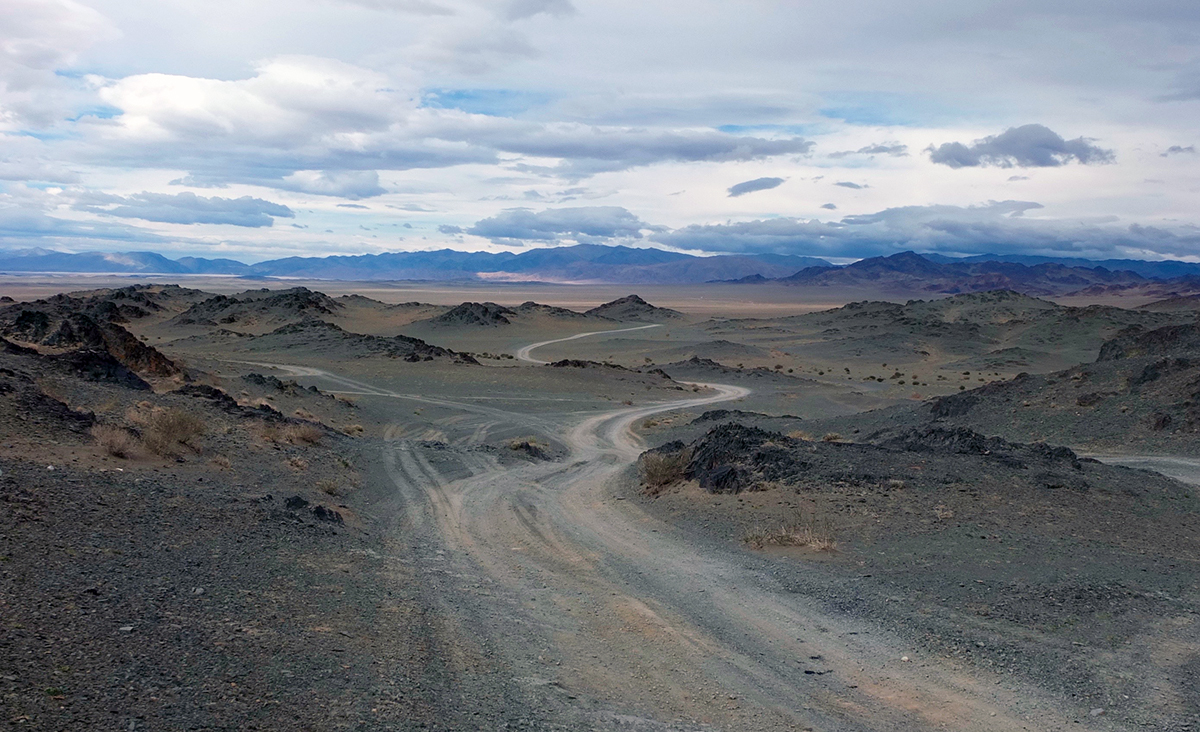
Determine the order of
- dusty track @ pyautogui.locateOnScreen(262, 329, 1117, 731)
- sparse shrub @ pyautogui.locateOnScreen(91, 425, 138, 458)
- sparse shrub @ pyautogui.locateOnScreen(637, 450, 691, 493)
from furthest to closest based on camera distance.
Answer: sparse shrub @ pyautogui.locateOnScreen(637, 450, 691, 493)
sparse shrub @ pyautogui.locateOnScreen(91, 425, 138, 458)
dusty track @ pyautogui.locateOnScreen(262, 329, 1117, 731)

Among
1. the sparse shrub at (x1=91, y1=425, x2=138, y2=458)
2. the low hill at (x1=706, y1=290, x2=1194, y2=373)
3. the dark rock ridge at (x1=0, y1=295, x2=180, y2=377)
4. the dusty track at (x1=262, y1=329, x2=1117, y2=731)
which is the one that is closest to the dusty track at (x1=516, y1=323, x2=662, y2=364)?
the low hill at (x1=706, y1=290, x2=1194, y2=373)

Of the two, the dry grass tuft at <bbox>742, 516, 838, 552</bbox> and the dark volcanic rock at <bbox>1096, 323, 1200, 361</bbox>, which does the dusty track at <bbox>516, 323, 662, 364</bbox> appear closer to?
the dark volcanic rock at <bbox>1096, 323, 1200, 361</bbox>

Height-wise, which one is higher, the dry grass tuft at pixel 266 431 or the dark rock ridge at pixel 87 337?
the dark rock ridge at pixel 87 337

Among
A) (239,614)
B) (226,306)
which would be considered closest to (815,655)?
(239,614)

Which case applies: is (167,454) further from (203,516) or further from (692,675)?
(692,675)

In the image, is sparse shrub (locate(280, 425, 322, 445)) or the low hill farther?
the low hill

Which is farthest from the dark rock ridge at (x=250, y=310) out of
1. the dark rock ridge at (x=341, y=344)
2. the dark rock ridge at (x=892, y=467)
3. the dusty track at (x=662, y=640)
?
the dusty track at (x=662, y=640)

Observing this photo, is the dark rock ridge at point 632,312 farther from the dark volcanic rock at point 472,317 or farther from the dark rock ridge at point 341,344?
the dark rock ridge at point 341,344

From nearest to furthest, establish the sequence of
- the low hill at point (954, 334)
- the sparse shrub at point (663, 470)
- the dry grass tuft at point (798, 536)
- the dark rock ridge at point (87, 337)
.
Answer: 1. the dry grass tuft at point (798, 536)
2. the sparse shrub at point (663, 470)
3. the dark rock ridge at point (87, 337)
4. the low hill at point (954, 334)
